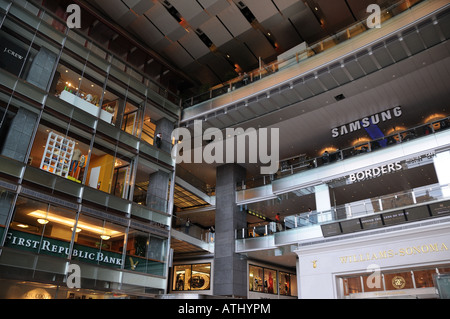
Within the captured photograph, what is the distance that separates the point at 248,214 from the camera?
2447 centimetres

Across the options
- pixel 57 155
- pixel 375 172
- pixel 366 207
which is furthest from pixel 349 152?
pixel 57 155

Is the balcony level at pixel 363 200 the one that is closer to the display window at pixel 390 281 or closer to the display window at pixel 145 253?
the display window at pixel 390 281

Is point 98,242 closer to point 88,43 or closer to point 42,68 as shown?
point 42,68

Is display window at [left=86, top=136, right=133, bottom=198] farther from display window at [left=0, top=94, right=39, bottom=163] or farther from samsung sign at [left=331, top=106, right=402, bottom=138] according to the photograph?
samsung sign at [left=331, top=106, right=402, bottom=138]

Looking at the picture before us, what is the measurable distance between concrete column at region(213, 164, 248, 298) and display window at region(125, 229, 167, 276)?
4.97 metres

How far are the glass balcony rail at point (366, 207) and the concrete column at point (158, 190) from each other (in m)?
6.39

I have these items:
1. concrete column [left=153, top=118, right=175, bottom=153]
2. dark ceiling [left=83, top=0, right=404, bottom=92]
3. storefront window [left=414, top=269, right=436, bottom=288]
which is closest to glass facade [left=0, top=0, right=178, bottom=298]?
concrete column [left=153, top=118, right=175, bottom=153]

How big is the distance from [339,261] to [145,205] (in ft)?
33.2

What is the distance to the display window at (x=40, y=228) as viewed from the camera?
12.1 meters

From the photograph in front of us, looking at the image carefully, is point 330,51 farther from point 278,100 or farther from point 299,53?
point 278,100

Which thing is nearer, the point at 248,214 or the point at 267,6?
the point at 267,6

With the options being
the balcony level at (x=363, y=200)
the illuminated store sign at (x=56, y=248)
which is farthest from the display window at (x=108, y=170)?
the balcony level at (x=363, y=200)

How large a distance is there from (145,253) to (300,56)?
12923 mm
